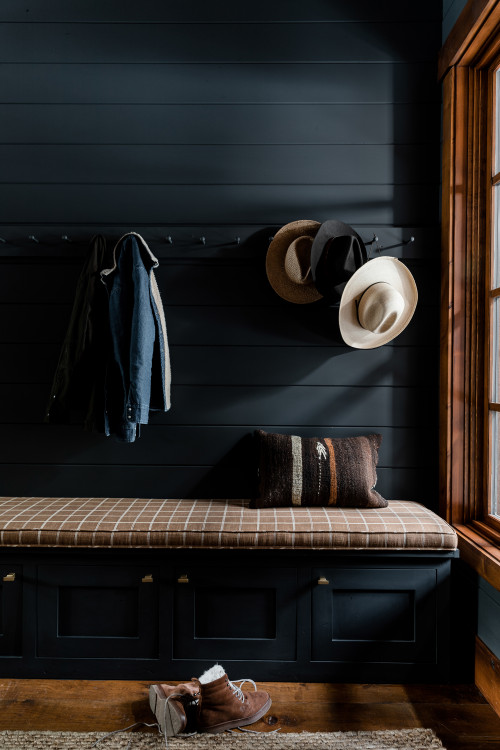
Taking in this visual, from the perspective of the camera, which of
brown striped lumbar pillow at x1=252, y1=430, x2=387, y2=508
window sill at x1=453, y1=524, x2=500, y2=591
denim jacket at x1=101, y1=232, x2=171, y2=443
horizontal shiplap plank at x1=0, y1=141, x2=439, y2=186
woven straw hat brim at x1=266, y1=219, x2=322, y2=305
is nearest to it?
window sill at x1=453, y1=524, x2=500, y2=591

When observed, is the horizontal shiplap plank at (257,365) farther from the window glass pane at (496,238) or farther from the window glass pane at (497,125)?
the window glass pane at (497,125)

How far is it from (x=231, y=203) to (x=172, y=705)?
200cm

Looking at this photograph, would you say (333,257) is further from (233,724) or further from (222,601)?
(233,724)

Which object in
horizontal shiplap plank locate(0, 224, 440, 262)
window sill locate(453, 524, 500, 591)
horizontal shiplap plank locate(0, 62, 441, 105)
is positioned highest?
horizontal shiplap plank locate(0, 62, 441, 105)

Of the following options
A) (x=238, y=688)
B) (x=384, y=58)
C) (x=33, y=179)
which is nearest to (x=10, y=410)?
(x=33, y=179)

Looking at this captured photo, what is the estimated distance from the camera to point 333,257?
6.84ft

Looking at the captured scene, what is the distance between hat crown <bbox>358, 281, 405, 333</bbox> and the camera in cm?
202

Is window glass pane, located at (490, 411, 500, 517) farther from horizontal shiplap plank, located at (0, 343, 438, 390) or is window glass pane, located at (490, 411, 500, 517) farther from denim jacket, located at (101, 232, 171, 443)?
denim jacket, located at (101, 232, 171, 443)

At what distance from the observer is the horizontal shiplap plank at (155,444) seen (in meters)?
2.33

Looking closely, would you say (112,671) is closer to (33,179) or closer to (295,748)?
(295,748)

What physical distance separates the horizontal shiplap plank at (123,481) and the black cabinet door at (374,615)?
61 centimetres

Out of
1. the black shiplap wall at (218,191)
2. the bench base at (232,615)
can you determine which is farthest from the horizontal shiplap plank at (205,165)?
the bench base at (232,615)

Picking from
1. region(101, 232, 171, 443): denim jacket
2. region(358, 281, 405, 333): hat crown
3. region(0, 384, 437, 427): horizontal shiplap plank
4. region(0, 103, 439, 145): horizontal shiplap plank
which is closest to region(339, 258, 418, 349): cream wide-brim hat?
region(358, 281, 405, 333): hat crown

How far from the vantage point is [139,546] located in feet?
6.17
